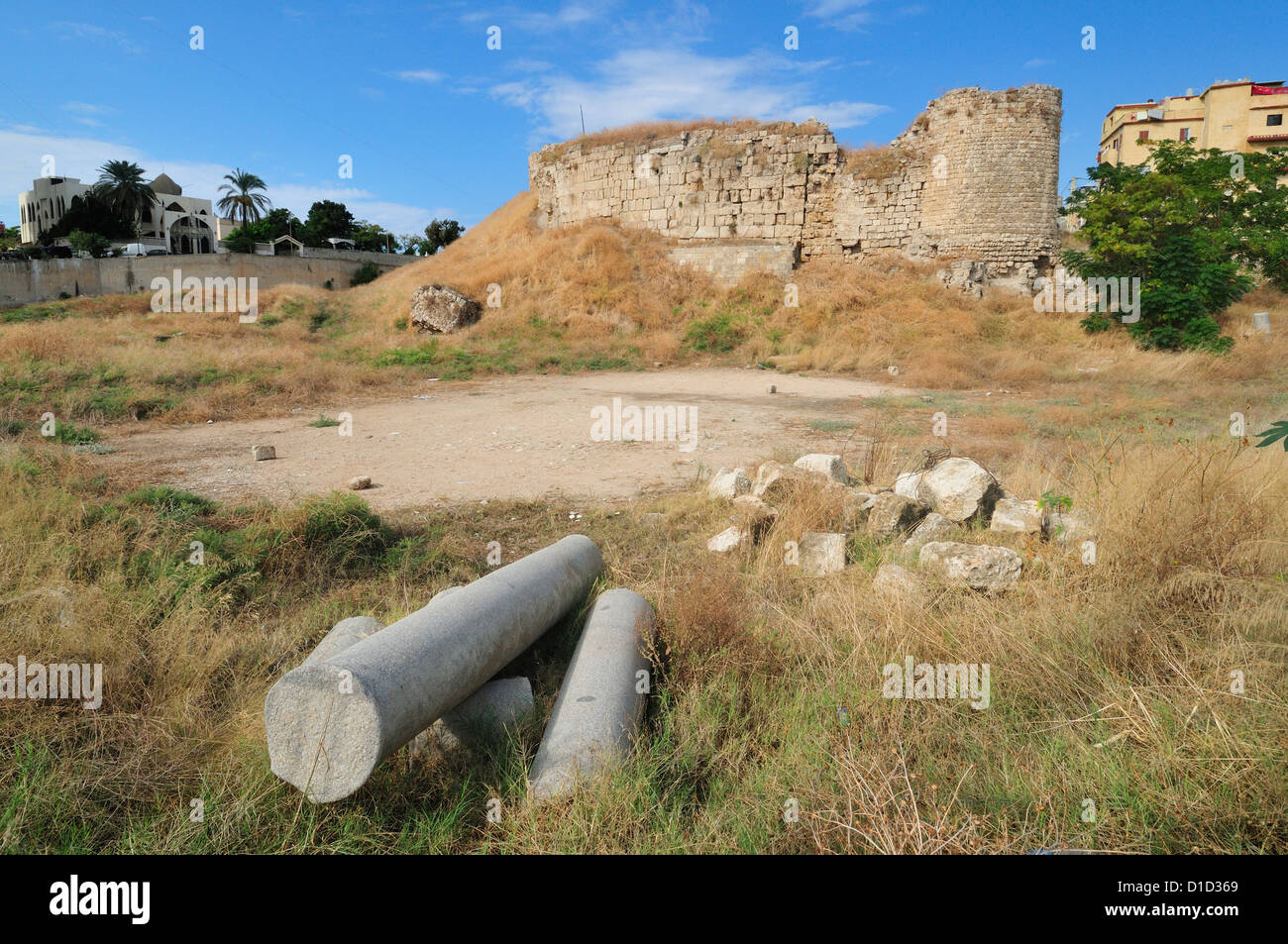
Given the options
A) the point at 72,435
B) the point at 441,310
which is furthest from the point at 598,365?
the point at 72,435

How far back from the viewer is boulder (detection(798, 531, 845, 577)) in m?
5.28

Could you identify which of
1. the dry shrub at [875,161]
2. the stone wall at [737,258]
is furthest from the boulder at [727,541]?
the dry shrub at [875,161]

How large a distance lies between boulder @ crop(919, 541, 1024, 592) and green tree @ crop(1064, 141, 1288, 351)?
15480 millimetres

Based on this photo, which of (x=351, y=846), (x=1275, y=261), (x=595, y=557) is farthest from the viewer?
(x=1275, y=261)

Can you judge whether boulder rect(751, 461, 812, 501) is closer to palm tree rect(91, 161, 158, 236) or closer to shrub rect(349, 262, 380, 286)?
shrub rect(349, 262, 380, 286)

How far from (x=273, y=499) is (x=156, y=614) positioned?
2868 millimetres

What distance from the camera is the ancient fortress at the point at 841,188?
2195 cm

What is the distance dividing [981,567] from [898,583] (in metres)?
0.55

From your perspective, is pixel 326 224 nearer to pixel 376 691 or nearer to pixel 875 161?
pixel 875 161

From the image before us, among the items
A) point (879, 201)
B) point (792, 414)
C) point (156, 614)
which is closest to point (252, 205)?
point (879, 201)

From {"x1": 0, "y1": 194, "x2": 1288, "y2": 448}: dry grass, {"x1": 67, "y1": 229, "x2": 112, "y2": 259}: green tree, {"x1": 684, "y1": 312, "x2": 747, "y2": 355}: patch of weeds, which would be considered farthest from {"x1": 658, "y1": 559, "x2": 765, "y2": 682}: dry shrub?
{"x1": 67, "y1": 229, "x2": 112, "y2": 259}: green tree

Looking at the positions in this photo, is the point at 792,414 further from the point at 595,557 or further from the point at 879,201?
the point at 879,201

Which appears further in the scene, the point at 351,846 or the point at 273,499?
the point at 273,499

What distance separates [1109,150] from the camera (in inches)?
2030
